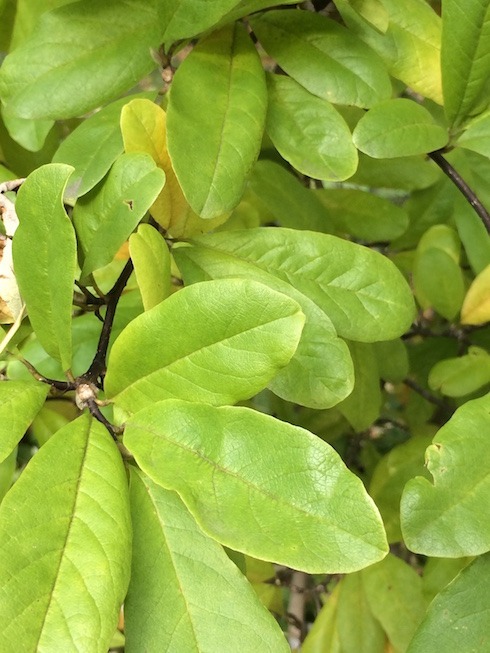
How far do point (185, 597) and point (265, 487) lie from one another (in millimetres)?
103

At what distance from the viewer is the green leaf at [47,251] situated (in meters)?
0.47

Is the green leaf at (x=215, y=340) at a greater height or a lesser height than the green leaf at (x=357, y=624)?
greater

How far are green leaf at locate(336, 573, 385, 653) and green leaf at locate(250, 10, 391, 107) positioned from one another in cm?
63

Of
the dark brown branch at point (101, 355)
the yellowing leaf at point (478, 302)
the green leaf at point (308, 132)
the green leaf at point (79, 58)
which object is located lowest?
the yellowing leaf at point (478, 302)

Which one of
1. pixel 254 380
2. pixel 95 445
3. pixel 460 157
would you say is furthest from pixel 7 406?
pixel 460 157

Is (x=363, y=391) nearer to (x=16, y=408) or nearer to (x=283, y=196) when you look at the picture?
(x=283, y=196)

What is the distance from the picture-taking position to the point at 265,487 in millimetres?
411

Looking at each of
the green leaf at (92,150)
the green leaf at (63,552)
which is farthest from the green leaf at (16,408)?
the green leaf at (92,150)

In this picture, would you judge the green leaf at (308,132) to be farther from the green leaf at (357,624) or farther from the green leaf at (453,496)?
the green leaf at (357,624)

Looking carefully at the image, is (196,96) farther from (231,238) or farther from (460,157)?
(460,157)

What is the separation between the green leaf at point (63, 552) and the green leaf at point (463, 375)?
18.3 inches

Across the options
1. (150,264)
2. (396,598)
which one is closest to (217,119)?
(150,264)

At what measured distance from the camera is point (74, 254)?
1.55 feet

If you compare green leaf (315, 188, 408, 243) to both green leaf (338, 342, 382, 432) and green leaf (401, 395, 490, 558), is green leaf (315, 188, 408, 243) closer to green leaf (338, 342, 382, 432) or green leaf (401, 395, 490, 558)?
green leaf (338, 342, 382, 432)
